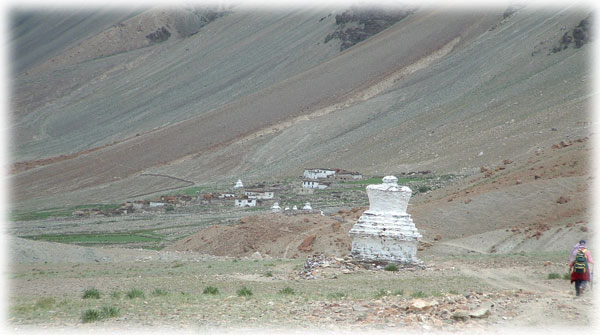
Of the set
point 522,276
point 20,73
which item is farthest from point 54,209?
point 20,73

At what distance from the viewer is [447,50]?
9419 centimetres

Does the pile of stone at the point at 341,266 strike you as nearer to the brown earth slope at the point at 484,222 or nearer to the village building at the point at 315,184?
the brown earth slope at the point at 484,222

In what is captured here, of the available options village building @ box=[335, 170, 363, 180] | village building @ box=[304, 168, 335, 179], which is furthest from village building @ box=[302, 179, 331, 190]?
village building @ box=[304, 168, 335, 179]

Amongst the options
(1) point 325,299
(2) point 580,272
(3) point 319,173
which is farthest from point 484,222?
(3) point 319,173

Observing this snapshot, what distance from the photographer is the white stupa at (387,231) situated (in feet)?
49.2

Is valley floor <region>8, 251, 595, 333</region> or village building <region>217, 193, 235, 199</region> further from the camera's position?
village building <region>217, 193, 235, 199</region>

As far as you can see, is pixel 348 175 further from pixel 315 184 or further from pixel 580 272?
pixel 580 272

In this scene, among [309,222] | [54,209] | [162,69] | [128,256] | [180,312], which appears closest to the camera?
[180,312]

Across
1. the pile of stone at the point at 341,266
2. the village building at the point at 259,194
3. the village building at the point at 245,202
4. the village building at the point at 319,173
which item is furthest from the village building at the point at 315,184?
the pile of stone at the point at 341,266

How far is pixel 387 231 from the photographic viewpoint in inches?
592

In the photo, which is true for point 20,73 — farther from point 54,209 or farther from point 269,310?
point 269,310

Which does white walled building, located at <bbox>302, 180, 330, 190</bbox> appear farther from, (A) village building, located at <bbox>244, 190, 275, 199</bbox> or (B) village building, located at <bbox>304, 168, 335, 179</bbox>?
(B) village building, located at <bbox>304, 168, 335, 179</bbox>

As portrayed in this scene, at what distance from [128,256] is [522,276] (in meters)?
13.4

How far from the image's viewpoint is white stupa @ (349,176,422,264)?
15.0m
